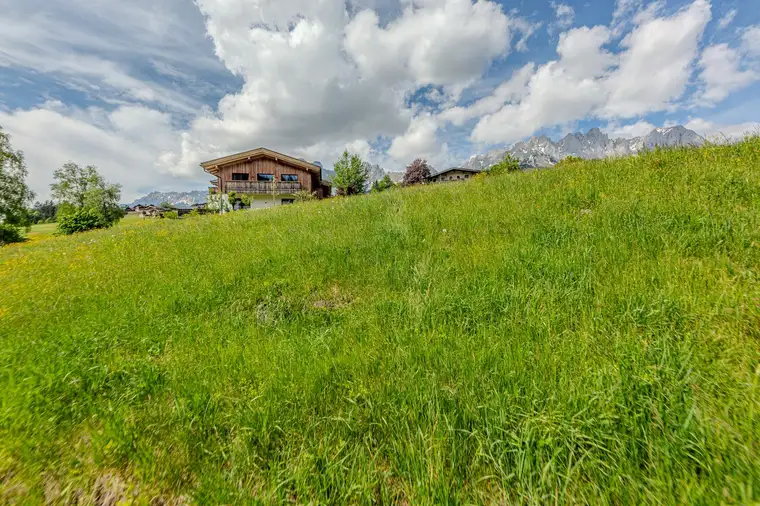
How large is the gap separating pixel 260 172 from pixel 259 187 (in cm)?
304

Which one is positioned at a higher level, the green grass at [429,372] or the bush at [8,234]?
the bush at [8,234]

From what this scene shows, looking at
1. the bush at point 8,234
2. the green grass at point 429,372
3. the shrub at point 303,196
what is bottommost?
the green grass at point 429,372

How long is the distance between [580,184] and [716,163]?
2232mm

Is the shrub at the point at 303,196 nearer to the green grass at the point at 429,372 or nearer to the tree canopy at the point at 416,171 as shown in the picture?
the green grass at the point at 429,372

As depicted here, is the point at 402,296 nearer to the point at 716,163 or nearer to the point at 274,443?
the point at 274,443

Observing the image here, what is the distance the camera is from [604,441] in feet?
Answer: 5.28

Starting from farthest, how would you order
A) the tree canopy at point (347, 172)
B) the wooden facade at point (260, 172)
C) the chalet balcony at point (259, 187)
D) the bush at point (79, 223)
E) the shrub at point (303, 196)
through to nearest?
the tree canopy at point (347, 172) < the wooden facade at point (260, 172) < the chalet balcony at point (259, 187) < the bush at point (79, 223) < the shrub at point (303, 196)

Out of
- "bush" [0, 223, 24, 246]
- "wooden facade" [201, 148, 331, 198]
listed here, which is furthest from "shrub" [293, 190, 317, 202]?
"bush" [0, 223, 24, 246]

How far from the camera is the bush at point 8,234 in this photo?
2698cm

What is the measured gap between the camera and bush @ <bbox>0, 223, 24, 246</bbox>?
27.0m

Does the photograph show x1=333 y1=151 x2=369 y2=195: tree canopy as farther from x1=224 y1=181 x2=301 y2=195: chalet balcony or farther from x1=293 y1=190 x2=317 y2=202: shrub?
x1=293 y1=190 x2=317 y2=202: shrub

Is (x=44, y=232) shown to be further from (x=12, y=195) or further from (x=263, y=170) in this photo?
(x=263, y=170)

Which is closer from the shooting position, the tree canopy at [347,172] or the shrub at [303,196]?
the shrub at [303,196]

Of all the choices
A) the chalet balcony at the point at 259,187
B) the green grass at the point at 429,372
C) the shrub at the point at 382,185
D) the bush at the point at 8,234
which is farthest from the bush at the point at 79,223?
the green grass at the point at 429,372
